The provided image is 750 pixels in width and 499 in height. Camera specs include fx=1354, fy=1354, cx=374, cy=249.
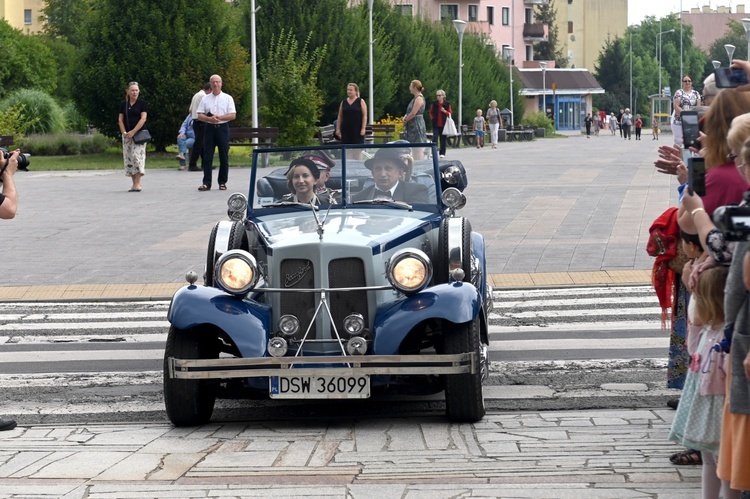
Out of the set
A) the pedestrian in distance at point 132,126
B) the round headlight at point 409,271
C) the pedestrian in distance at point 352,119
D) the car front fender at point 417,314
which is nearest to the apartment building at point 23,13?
the pedestrian in distance at point 352,119

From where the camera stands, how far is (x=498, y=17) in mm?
108750

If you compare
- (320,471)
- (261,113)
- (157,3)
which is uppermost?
(157,3)

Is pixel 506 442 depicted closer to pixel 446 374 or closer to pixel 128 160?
pixel 446 374

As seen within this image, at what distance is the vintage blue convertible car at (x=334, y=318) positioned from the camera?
736 cm

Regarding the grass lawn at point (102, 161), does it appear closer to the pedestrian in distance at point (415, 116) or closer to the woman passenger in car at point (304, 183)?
the pedestrian in distance at point (415, 116)

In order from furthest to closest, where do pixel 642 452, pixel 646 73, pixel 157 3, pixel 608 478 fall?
pixel 646 73 < pixel 157 3 < pixel 642 452 < pixel 608 478

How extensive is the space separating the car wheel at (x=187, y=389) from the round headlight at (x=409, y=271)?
3.77 ft

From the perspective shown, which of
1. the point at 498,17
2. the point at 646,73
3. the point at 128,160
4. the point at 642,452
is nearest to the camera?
the point at 642,452

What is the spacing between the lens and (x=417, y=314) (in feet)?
24.6

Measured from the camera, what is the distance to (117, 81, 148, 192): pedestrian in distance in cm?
2319

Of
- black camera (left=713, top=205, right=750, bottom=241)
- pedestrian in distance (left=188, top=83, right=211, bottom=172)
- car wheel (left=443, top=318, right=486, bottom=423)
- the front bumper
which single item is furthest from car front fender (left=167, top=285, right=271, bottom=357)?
pedestrian in distance (left=188, top=83, right=211, bottom=172)

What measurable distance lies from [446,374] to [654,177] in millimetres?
20936

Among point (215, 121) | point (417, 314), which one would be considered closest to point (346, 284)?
point (417, 314)

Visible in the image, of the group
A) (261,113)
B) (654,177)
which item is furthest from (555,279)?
(261,113)
